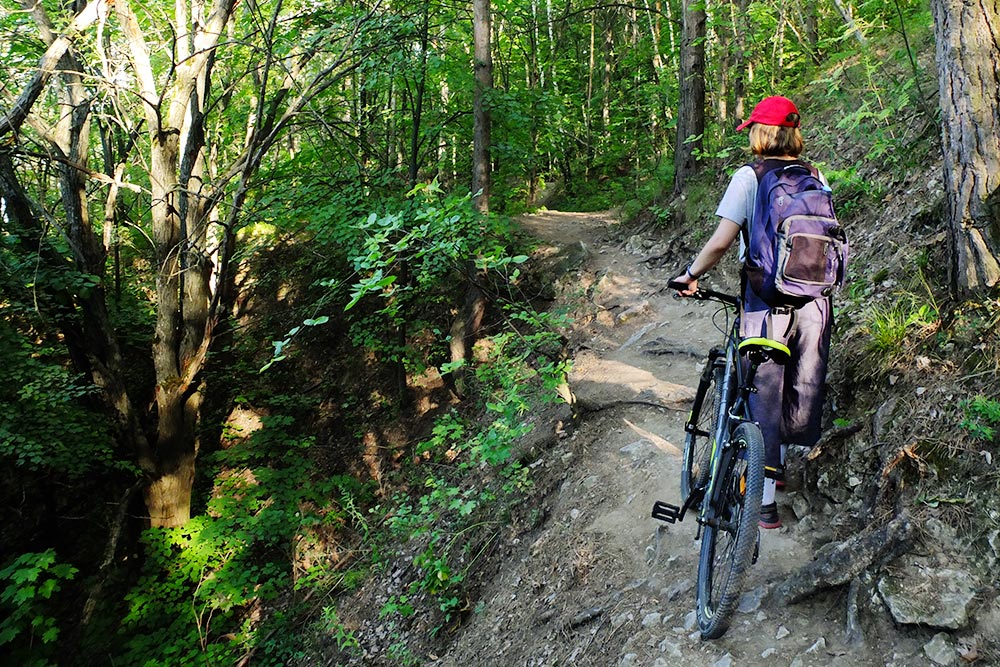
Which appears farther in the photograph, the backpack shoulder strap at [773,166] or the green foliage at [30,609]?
the green foliage at [30,609]

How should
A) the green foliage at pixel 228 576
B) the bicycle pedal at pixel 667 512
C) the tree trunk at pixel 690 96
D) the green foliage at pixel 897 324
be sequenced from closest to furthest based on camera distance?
the bicycle pedal at pixel 667 512 < the green foliage at pixel 897 324 < the green foliage at pixel 228 576 < the tree trunk at pixel 690 96

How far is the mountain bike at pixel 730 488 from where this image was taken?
2.52 m

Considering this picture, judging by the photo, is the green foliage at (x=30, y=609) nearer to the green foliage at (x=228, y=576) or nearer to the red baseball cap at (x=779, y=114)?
the green foliage at (x=228, y=576)

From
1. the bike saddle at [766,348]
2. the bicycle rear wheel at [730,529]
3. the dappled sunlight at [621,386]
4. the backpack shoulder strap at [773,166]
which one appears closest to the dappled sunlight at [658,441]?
the dappled sunlight at [621,386]

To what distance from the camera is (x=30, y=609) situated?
6.97 meters

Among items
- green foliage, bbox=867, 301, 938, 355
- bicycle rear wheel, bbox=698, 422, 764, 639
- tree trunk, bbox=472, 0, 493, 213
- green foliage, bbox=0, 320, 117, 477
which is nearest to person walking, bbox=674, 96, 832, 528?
bicycle rear wheel, bbox=698, 422, 764, 639

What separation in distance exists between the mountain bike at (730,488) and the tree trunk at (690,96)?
25.5 ft

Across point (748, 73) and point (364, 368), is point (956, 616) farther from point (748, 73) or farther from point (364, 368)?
point (364, 368)

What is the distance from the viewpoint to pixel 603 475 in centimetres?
528

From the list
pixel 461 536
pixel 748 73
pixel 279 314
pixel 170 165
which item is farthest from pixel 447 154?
pixel 461 536

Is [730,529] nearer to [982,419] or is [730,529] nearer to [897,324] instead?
[982,419]

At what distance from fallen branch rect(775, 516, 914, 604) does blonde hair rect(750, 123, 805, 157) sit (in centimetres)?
176

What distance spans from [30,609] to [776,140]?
8769 millimetres

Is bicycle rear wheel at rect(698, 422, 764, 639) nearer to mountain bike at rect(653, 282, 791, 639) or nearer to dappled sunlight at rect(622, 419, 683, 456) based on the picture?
mountain bike at rect(653, 282, 791, 639)
